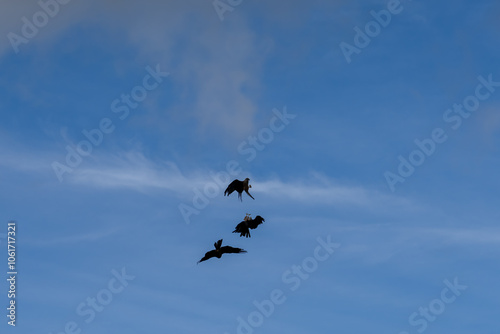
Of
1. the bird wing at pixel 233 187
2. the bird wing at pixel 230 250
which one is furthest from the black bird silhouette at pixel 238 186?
the bird wing at pixel 230 250

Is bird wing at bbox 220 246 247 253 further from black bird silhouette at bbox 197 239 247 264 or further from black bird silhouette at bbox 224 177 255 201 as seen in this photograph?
black bird silhouette at bbox 224 177 255 201

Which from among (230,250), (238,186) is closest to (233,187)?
(238,186)

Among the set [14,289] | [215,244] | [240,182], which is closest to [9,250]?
[14,289]

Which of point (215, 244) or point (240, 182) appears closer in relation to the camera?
point (240, 182)

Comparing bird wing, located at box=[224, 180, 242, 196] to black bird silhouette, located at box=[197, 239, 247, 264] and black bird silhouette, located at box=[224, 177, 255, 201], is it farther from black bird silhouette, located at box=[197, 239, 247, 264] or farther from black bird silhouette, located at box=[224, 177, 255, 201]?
black bird silhouette, located at box=[197, 239, 247, 264]

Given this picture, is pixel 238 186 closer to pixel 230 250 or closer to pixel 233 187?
pixel 233 187

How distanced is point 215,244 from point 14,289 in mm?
13596

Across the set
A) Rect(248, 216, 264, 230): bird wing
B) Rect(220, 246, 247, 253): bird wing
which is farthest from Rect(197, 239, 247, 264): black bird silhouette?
Rect(248, 216, 264, 230): bird wing

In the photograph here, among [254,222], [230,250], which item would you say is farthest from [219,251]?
[254,222]

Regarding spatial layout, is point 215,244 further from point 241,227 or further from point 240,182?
point 240,182

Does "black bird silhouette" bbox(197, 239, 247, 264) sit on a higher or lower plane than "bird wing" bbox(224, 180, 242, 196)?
lower

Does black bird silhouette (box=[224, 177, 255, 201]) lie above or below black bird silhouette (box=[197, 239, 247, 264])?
Result: above

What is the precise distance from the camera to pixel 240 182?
32.9 metres

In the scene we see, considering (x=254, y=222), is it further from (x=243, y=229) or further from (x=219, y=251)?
Result: (x=219, y=251)
